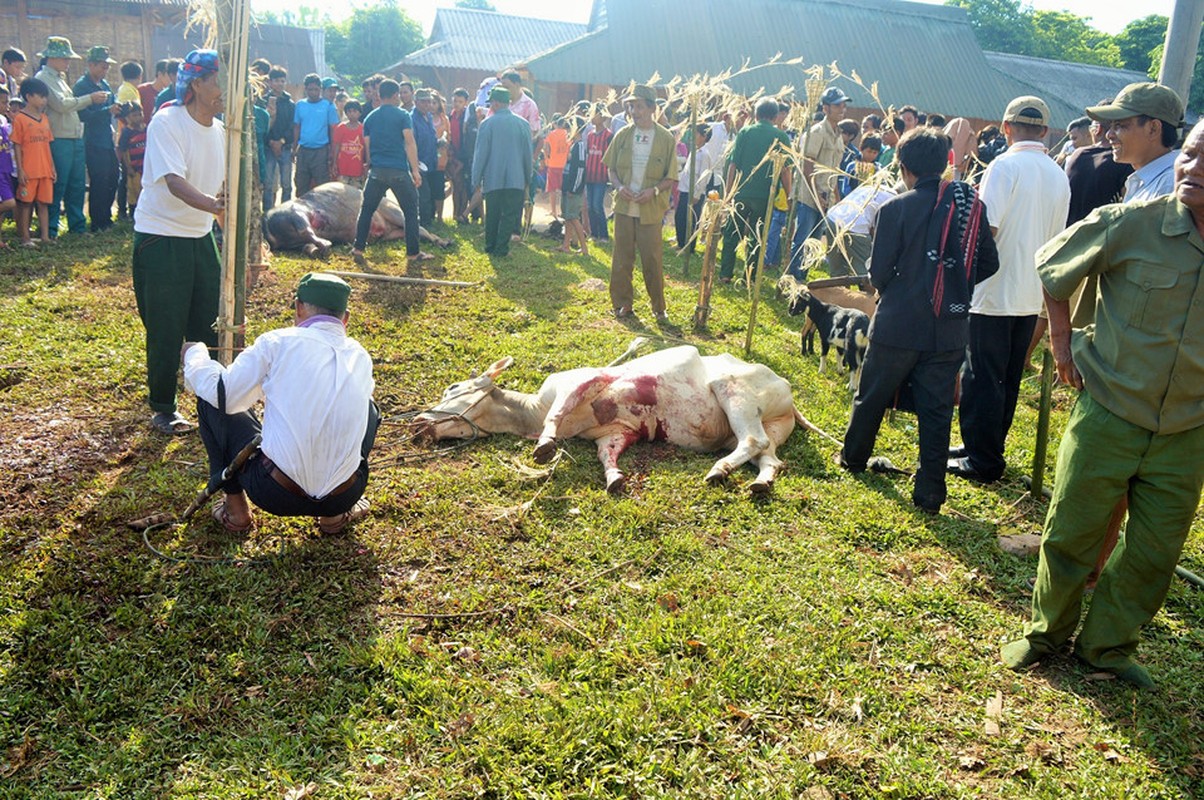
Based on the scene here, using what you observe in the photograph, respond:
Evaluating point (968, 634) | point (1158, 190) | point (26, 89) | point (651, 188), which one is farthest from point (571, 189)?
point (968, 634)

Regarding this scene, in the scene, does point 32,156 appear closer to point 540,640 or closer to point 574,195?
point 574,195

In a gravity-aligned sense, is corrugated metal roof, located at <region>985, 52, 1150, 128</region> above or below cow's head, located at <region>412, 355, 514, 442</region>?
above

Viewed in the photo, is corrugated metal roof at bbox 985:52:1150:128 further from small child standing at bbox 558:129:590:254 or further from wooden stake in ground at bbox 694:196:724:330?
wooden stake in ground at bbox 694:196:724:330

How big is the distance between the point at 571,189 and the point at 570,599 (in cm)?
996

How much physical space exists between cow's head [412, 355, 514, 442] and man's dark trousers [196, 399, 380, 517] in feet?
Answer: 4.36

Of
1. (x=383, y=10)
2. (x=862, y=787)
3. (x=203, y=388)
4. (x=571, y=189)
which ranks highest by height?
(x=383, y=10)

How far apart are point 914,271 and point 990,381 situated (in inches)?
44.5

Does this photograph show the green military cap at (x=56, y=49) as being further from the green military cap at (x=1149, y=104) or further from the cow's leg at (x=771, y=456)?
the green military cap at (x=1149, y=104)

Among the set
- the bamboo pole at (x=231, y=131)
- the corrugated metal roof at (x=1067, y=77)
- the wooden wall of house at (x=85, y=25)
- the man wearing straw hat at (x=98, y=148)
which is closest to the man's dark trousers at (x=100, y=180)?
the man wearing straw hat at (x=98, y=148)

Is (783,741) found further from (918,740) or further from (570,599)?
(570,599)

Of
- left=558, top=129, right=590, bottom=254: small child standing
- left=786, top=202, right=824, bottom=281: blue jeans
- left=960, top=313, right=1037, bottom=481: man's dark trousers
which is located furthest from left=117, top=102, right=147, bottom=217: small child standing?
left=960, top=313, right=1037, bottom=481: man's dark trousers

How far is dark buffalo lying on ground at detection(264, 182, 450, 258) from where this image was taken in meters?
10.7

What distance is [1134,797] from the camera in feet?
9.53

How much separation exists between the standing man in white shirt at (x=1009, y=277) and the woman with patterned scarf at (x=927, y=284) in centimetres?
56
